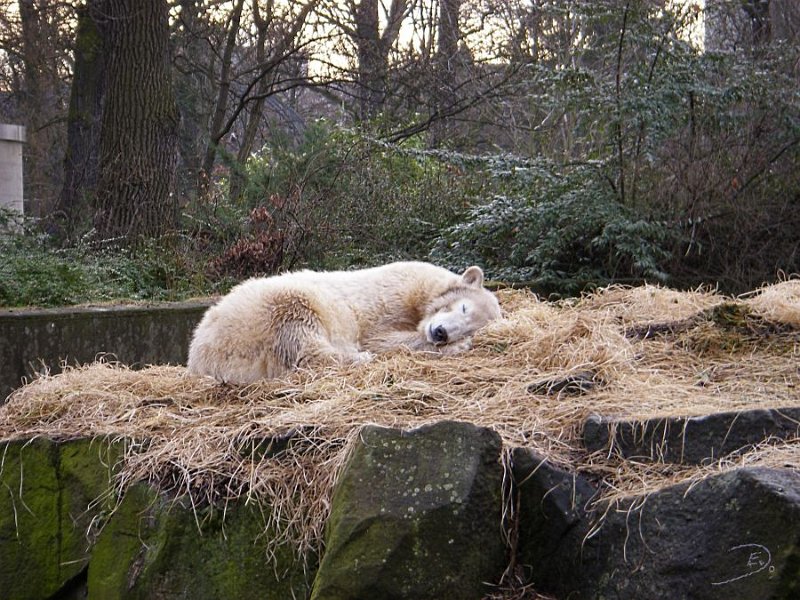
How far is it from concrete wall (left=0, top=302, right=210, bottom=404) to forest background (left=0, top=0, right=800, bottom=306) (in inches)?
40.0

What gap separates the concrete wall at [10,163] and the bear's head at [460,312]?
6777 millimetres

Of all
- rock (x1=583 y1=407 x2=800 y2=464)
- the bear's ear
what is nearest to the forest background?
the bear's ear

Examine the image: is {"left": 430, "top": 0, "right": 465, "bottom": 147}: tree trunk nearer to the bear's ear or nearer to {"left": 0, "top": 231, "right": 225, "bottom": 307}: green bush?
{"left": 0, "top": 231, "right": 225, "bottom": 307}: green bush

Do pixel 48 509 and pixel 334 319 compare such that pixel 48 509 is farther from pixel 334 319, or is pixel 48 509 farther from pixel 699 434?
pixel 699 434

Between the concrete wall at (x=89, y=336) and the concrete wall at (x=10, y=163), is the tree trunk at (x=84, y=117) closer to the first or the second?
the concrete wall at (x=10, y=163)

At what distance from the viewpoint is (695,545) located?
111 inches

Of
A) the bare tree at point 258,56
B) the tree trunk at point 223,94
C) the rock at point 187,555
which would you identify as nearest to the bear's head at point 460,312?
the rock at point 187,555

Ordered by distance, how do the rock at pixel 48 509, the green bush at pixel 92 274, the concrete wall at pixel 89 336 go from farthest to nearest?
the green bush at pixel 92 274 < the concrete wall at pixel 89 336 < the rock at pixel 48 509

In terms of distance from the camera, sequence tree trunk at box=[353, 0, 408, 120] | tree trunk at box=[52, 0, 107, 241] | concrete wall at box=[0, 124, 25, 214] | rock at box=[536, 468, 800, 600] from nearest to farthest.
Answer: rock at box=[536, 468, 800, 600] → concrete wall at box=[0, 124, 25, 214] → tree trunk at box=[52, 0, 107, 241] → tree trunk at box=[353, 0, 408, 120]

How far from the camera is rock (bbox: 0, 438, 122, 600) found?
164 inches

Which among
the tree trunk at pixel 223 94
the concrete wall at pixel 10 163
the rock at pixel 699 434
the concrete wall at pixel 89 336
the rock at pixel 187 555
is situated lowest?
the rock at pixel 187 555

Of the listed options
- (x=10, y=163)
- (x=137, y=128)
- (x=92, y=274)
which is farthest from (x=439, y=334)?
(x=10, y=163)

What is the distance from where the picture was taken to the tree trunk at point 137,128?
981cm

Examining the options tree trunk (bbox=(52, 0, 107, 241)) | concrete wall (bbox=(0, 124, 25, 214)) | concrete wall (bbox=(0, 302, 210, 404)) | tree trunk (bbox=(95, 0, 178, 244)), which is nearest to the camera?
concrete wall (bbox=(0, 302, 210, 404))
